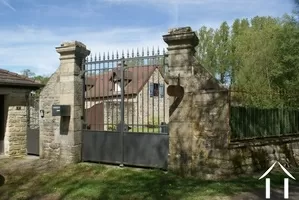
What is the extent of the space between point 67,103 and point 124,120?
1901mm

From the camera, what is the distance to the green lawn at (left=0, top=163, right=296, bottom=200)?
628 cm

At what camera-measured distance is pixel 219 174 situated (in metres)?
7.06

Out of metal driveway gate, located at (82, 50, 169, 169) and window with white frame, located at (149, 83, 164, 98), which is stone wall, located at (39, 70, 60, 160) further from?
window with white frame, located at (149, 83, 164, 98)

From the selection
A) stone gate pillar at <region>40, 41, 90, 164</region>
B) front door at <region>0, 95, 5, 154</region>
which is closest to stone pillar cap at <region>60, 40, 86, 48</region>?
stone gate pillar at <region>40, 41, 90, 164</region>

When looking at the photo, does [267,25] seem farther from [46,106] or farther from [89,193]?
[89,193]

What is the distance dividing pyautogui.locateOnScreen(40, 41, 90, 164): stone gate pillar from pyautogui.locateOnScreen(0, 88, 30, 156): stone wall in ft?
8.90

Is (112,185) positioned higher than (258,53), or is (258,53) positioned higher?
(258,53)

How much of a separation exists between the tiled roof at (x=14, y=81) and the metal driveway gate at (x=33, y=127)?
0.53 metres

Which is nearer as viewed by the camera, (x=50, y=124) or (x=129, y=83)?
(x=129, y=83)

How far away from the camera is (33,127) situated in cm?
1239

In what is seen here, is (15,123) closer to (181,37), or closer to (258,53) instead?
(181,37)

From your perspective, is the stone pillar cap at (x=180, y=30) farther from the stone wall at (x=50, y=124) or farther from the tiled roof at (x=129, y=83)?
the stone wall at (x=50, y=124)

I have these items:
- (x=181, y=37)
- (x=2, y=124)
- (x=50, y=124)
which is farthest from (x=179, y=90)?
(x=2, y=124)

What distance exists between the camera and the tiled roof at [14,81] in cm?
1138
